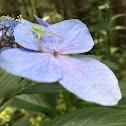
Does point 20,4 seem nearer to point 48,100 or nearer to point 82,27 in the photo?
point 48,100

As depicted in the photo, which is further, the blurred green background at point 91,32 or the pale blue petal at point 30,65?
the blurred green background at point 91,32

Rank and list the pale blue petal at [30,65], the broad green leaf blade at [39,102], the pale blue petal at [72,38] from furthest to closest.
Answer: the broad green leaf blade at [39,102], the pale blue petal at [72,38], the pale blue petal at [30,65]

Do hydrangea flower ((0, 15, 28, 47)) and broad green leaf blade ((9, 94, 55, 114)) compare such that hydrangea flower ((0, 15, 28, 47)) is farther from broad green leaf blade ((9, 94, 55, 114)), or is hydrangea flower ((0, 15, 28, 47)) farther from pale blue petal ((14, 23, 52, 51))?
broad green leaf blade ((9, 94, 55, 114))

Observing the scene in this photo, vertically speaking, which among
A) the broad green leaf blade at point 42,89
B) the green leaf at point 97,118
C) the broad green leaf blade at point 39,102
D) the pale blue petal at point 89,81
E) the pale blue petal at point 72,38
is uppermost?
the pale blue petal at point 72,38

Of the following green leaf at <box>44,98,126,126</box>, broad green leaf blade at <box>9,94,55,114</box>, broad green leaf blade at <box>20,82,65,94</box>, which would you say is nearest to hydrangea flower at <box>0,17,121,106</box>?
broad green leaf blade at <box>20,82,65,94</box>

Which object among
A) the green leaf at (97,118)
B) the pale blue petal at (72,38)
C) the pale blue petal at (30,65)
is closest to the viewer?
the pale blue petal at (30,65)

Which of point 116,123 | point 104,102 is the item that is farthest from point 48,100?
point 104,102

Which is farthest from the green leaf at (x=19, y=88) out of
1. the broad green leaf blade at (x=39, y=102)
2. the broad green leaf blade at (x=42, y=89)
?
the broad green leaf blade at (x=39, y=102)

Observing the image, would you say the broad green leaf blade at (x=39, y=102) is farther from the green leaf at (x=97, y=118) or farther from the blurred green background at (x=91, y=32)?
the green leaf at (x=97, y=118)
